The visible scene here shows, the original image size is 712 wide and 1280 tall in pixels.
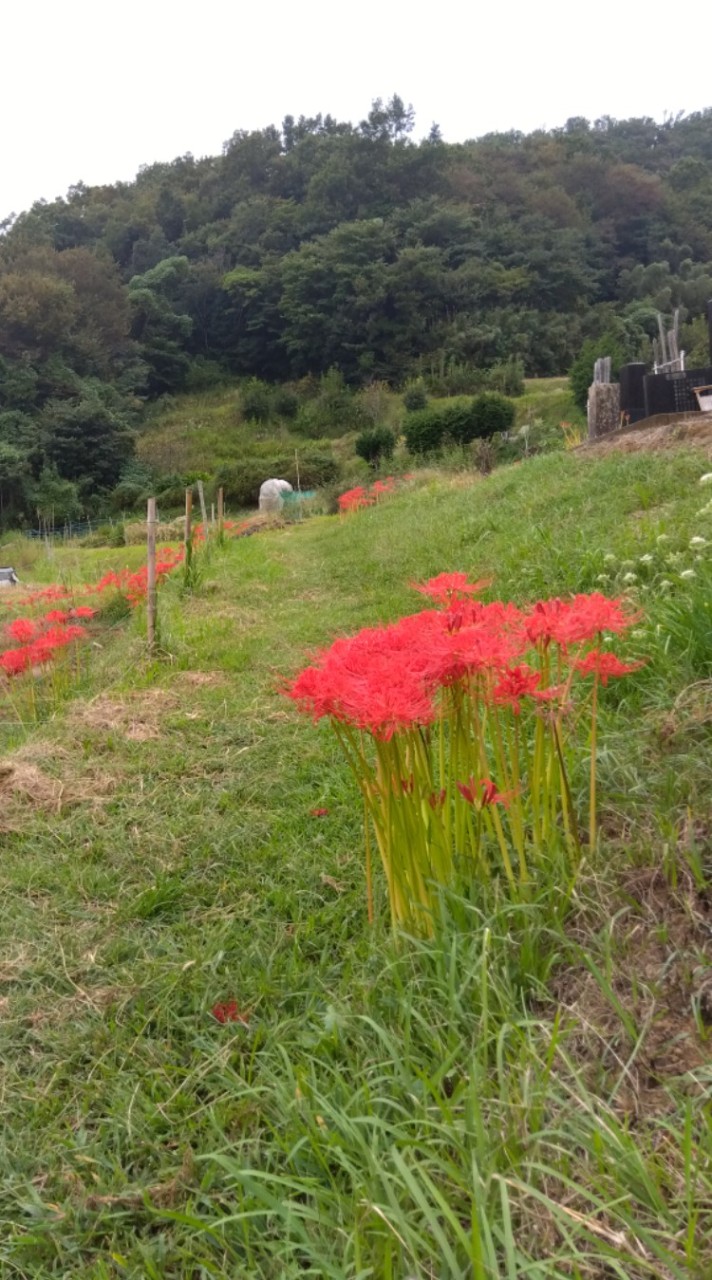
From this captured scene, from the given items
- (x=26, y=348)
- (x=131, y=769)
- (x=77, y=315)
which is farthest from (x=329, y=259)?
(x=131, y=769)

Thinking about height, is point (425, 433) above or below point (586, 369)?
below

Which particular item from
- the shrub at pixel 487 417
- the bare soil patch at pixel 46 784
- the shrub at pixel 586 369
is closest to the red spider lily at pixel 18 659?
the bare soil patch at pixel 46 784

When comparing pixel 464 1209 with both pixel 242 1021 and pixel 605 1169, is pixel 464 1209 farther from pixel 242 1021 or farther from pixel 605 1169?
pixel 242 1021

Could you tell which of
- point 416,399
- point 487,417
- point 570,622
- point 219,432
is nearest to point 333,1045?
point 570,622

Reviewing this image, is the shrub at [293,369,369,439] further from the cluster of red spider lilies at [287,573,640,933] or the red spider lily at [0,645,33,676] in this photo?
the cluster of red spider lilies at [287,573,640,933]

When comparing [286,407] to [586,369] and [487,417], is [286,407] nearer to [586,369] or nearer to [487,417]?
[487,417]

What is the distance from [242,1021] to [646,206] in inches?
2056

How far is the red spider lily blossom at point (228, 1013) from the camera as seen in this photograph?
1.66m

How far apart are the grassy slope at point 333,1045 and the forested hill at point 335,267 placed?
28487 millimetres

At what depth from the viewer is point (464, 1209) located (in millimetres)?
1032

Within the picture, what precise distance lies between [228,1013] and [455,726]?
79cm

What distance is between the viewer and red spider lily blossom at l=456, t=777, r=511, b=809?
1517 mm

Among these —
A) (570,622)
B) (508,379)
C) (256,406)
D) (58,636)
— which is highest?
(256,406)

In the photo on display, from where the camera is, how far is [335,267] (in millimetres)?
40344
